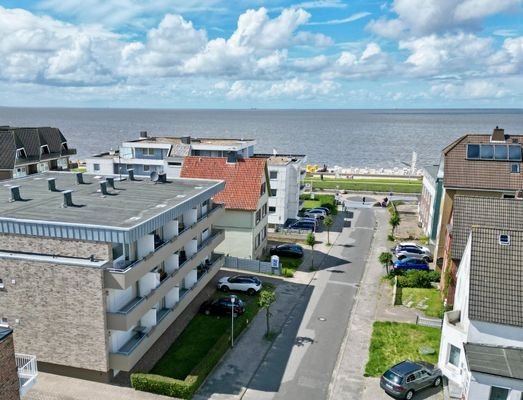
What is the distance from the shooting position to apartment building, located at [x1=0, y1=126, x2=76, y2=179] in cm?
6066

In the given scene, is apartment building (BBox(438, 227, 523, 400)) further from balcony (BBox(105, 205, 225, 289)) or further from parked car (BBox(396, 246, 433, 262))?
parked car (BBox(396, 246, 433, 262))

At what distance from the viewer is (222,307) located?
3366cm

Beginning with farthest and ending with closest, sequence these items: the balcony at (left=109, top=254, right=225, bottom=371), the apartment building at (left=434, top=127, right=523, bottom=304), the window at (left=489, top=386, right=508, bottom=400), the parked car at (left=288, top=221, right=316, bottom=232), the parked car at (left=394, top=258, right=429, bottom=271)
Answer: the parked car at (left=288, top=221, right=316, bottom=232) < the parked car at (left=394, top=258, right=429, bottom=271) < the apartment building at (left=434, top=127, right=523, bottom=304) < the balcony at (left=109, top=254, right=225, bottom=371) < the window at (left=489, top=386, right=508, bottom=400)

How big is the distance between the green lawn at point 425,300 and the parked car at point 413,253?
23.5ft

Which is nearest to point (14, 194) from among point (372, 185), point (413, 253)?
point (413, 253)

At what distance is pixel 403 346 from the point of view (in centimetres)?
2986

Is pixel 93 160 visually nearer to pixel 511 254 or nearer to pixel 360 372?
pixel 360 372

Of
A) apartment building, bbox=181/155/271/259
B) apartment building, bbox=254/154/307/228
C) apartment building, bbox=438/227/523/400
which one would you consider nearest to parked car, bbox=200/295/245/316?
apartment building, bbox=181/155/271/259

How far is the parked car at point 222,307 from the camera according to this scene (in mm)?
33594

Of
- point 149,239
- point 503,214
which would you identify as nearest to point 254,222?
point 149,239

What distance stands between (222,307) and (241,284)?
4.77 metres

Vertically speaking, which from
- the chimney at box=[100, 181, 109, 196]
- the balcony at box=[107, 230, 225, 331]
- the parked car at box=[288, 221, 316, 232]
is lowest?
the parked car at box=[288, 221, 316, 232]

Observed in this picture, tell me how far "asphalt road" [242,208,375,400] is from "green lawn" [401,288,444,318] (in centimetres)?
438

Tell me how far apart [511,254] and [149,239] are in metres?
20.3
